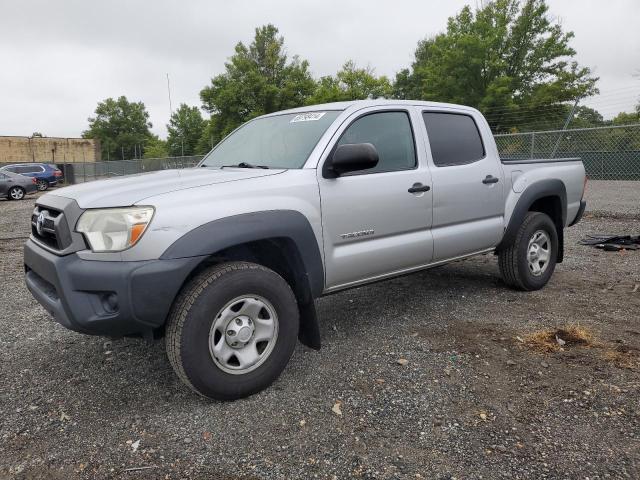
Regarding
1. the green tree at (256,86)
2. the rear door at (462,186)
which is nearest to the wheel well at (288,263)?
the rear door at (462,186)

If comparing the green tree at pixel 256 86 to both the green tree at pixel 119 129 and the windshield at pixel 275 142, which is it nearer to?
the windshield at pixel 275 142

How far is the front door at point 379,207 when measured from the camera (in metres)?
3.20

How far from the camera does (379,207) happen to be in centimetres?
340

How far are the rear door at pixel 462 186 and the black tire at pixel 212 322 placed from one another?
5.19 feet

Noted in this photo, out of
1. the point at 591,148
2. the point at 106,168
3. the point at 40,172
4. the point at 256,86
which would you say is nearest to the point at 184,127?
the point at 256,86

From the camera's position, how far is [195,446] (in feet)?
7.96

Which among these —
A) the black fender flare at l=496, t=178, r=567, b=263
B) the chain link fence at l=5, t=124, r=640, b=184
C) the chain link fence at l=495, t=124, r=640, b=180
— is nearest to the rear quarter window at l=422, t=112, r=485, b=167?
the black fender flare at l=496, t=178, r=567, b=263

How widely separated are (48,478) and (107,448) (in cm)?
28

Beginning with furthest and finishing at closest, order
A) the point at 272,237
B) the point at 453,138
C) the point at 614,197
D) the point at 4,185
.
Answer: the point at 4,185 → the point at 614,197 → the point at 453,138 → the point at 272,237

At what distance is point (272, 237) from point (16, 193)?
22057 millimetres

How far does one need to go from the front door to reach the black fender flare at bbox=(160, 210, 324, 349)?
14 centimetres

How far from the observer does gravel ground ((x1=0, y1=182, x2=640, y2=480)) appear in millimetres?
2279

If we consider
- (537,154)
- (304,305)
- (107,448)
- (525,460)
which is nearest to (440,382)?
(525,460)

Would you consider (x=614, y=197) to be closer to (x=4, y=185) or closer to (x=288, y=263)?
(x=288, y=263)
